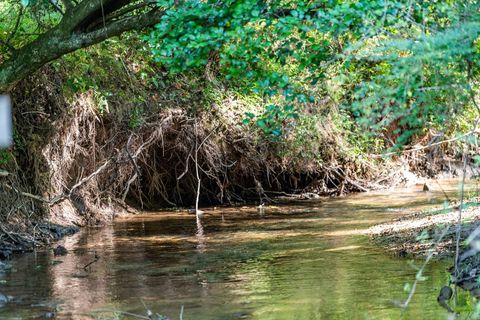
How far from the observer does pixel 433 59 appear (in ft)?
21.9

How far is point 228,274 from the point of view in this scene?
10.6 meters

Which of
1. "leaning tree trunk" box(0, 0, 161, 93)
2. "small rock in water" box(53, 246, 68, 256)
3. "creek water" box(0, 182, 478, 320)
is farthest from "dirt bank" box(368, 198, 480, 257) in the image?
"small rock in water" box(53, 246, 68, 256)

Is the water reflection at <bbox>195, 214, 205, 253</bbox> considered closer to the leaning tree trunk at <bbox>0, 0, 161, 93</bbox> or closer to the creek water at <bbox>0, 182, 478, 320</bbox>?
the creek water at <bbox>0, 182, 478, 320</bbox>

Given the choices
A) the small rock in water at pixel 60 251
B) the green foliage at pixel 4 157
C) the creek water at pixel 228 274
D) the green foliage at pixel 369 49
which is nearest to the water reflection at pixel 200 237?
the creek water at pixel 228 274

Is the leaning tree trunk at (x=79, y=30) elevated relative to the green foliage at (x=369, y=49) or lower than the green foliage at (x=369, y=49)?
elevated

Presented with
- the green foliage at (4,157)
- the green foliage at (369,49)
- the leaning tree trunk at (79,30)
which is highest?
the leaning tree trunk at (79,30)

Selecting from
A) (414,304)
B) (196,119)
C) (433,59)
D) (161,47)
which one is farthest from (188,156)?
(433,59)

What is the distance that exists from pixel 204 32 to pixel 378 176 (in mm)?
13974

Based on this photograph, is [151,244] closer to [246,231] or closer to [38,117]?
[246,231]

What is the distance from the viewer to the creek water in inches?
333

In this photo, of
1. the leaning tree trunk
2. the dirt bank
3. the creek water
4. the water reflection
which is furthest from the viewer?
the water reflection

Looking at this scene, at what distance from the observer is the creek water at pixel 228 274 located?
8.47 m

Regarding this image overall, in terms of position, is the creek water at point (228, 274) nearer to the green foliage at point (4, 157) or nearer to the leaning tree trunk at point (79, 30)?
the green foliage at point (4, 157)

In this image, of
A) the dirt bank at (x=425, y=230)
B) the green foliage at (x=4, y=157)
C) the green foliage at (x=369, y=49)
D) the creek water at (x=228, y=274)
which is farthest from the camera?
the green foliage at (x=4, y=157)
